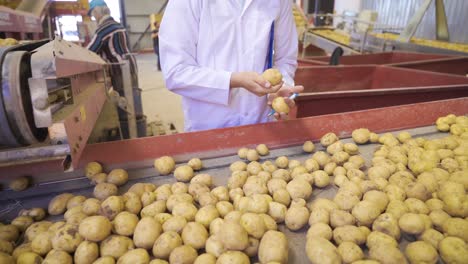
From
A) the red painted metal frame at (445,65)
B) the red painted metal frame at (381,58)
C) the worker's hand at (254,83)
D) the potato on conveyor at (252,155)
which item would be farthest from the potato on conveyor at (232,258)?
the red painted metal frame at (381,58)

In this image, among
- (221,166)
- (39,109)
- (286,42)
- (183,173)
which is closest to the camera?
(39,109)

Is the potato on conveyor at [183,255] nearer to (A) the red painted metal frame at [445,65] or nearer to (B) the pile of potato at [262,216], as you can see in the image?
(B) the pile of potato at [262,216]

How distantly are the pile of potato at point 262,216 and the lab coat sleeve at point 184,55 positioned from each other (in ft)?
1.23

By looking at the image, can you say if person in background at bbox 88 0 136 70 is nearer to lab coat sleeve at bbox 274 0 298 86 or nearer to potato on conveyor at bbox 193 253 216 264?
lab coat sleeve at bbox 274 0 298 86

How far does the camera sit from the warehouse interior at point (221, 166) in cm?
83

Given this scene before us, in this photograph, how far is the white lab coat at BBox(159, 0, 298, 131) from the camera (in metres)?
1.36

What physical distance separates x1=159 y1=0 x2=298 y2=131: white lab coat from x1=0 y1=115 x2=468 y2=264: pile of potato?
0.38m

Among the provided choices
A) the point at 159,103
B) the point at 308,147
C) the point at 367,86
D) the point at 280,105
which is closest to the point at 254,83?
the point at 280,105

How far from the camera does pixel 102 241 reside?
91 centimetres

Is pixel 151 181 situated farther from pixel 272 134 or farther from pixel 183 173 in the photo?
pixel 272 134

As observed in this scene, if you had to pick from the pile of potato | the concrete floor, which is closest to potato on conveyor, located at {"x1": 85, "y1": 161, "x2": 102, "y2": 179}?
the pile of potato

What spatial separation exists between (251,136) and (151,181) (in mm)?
514

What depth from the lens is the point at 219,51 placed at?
147cm

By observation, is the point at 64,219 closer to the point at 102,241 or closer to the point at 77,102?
the point at 102,241
